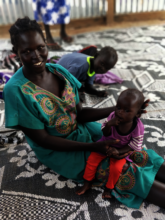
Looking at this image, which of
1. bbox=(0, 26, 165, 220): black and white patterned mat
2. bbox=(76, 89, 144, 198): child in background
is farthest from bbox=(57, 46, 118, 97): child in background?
bbox=(76, 89, 144, 198): child in background

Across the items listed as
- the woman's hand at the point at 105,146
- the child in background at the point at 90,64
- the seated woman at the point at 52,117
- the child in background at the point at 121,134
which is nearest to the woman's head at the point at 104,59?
the child in background at the point at 90,64

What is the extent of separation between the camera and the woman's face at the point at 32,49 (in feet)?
2.78

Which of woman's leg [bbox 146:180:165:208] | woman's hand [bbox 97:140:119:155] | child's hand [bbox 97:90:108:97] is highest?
woman's hand [bbox 97:140:119:155]

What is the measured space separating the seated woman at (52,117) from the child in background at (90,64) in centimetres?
60

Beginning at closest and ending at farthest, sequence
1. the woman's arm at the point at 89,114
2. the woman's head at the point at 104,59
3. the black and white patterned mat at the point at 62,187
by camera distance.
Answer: the black and white patterned mat at the point at 62,187 < the woman's arm at the point at 89,114 < the woman's head at the point at 104,59

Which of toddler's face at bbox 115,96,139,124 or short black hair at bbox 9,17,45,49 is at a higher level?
short black hair at bbox 9,17,45,49

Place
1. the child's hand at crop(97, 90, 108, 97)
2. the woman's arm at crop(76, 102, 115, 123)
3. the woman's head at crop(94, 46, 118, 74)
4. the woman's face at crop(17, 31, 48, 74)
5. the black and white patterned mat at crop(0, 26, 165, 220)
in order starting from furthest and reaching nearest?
the child's hand at crop(97, 90, 108, 97)
the woman's head at crop(94, 46, 118, 74)
the woman's arm at crop(76, 102, 115, 123)
the black and white patterned mat at crop(0, 26, 165, 220)
the woman's face at crop(17, 31, 48, 74)

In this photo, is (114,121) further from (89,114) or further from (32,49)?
(32,49)

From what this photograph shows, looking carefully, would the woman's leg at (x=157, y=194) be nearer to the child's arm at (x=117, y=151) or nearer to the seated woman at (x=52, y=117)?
the seated woman at (x=52, y=117)

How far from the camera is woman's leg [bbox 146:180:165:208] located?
0.92 meters

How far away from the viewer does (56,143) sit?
0.98m

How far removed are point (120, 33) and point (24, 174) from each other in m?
2.54

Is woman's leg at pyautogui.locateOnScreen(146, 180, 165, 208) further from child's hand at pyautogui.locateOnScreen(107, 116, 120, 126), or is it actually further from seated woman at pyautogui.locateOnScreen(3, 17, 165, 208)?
child's hand at pyautogui.locateOnScreen(107, 116, 120, 126)

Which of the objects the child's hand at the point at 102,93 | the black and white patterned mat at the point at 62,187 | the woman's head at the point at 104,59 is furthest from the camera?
the child's hand at the point at 102,93
